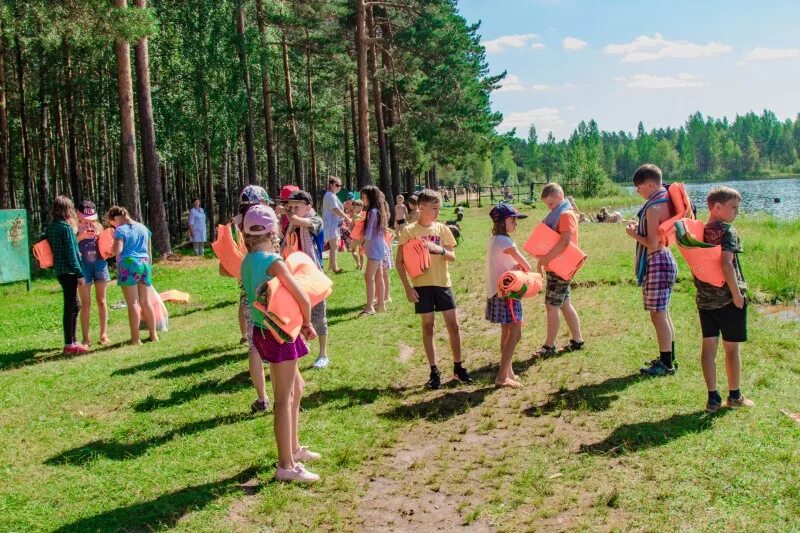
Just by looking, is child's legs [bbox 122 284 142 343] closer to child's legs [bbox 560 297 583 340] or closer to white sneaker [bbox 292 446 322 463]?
white sneaker [bbox 292 446 322 463]

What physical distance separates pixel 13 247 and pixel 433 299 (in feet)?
39.0

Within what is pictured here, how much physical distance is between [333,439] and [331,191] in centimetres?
721

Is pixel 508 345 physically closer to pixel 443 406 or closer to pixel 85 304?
pixel 443 406

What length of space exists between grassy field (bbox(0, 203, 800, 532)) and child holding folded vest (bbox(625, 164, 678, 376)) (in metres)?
0.26

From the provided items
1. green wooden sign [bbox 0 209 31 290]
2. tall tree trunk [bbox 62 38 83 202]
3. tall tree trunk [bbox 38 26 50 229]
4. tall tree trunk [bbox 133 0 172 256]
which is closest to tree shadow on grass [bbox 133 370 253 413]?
green wooden sign [bbox 0 209 31 290]

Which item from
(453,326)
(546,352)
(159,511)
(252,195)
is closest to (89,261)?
(252,195)

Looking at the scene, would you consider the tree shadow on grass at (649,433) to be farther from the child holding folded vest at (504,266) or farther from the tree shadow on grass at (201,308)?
the tree shadow on grass at (201,308)

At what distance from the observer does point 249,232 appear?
4.35 metres

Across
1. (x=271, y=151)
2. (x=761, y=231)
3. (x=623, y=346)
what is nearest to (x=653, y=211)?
(x=623, y=346)

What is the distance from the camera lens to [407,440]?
17.7 ft

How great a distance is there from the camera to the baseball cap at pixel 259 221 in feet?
14.1

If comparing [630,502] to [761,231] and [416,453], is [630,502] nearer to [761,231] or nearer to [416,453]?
[416,453]

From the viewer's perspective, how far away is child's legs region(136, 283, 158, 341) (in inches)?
345

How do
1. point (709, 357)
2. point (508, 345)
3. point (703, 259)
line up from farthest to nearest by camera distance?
point (508, 345) < point (709, 357) < point (703, 259)
